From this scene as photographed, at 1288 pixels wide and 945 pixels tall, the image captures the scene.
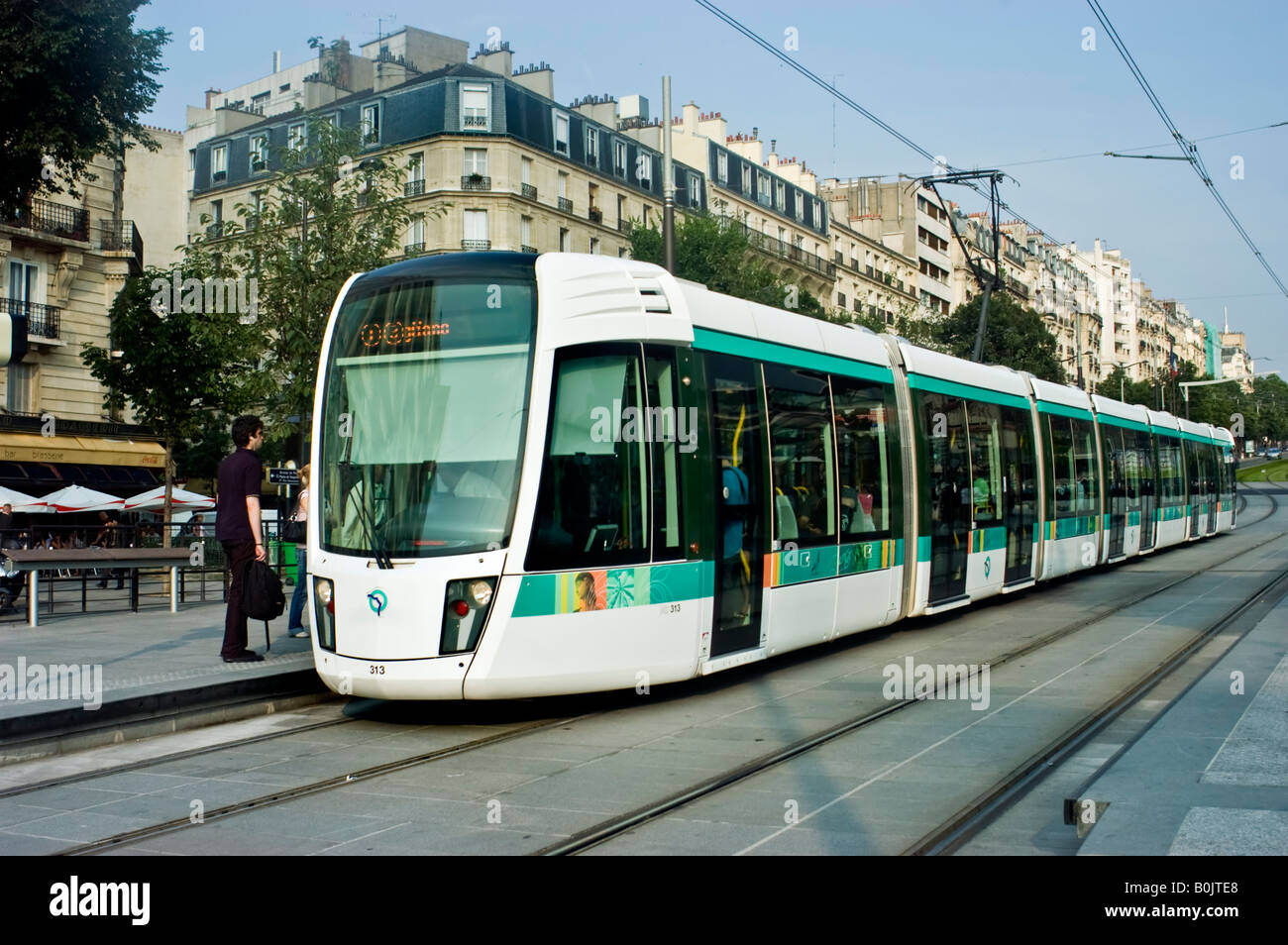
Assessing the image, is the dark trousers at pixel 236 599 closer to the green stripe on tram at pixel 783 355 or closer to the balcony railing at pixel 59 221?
the green stripe on tram at pixel 783 355

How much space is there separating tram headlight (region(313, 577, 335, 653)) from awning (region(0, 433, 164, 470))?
3014 centimetres

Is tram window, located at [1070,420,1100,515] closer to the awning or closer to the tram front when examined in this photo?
the tram front

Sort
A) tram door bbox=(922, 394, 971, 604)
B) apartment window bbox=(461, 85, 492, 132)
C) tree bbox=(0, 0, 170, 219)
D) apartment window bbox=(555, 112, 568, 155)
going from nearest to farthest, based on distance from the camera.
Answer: tram door bbox=(922, 394, 971, 604)
tree bbox=(0, 0, 170, 219)
apartment window bbox=(461, 85, 492, 132)
apartment window bbox=(555, 112, 568, 155)

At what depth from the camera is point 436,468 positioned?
27.9ft

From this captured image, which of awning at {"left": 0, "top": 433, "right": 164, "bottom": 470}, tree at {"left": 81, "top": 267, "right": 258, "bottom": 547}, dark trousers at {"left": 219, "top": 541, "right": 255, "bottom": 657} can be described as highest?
tree at {"left": 81, "top": 267, "right": 258, "bottom": 547}

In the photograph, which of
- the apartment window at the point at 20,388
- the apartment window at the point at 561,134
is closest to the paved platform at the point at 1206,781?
the apartment window at the point at 20,388

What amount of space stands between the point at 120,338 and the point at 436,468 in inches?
778

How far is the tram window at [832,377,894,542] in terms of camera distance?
Result: 12133 millimetres

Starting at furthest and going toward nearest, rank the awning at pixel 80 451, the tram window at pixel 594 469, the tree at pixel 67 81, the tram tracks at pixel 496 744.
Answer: the awning at pixel 80 451 < the tree at pixel 67 81 < the tram window at pixel 594 469 < the tram tracks at pixel 496 744

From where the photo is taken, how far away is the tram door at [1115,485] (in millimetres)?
22234

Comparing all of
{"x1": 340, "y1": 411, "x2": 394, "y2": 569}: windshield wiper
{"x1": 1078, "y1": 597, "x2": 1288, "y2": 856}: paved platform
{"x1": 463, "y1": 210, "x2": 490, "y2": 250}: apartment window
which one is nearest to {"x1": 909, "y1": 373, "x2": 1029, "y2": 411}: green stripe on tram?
{"x1": 1078, "y1": 597, "x2": 1288, "y2": 856}: paved platform

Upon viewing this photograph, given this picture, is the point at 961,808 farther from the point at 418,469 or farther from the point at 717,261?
the point at 717,261

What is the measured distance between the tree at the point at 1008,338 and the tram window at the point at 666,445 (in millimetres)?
57201
